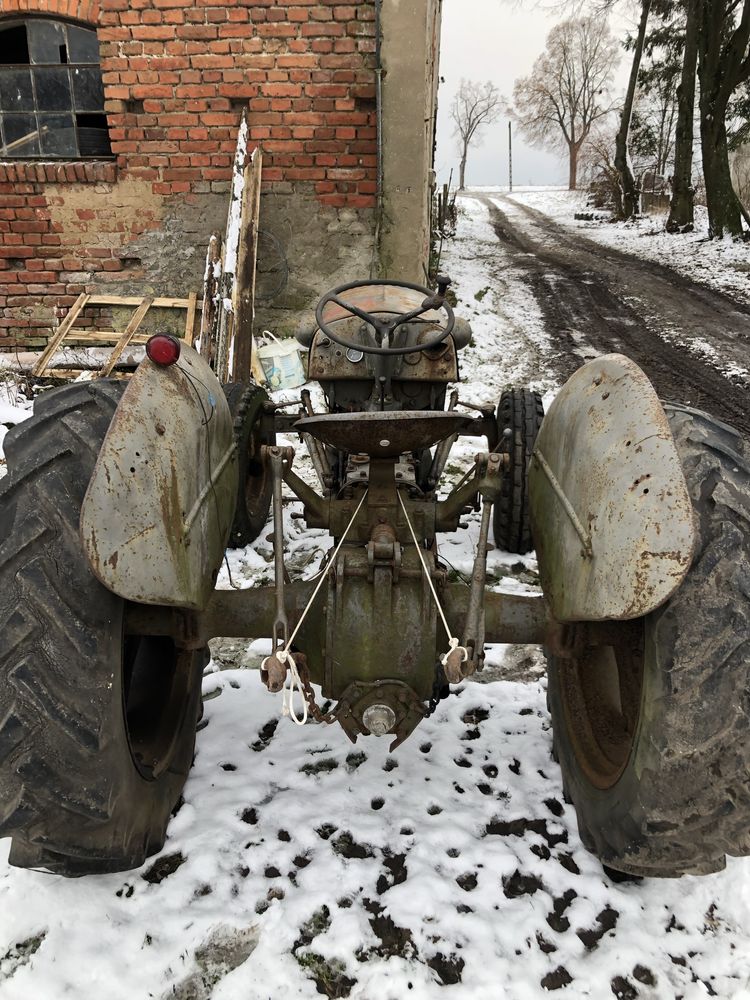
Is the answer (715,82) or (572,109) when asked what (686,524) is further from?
(572,109)

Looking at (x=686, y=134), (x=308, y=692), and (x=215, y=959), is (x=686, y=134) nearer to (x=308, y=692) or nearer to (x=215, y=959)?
(x=308, y=692)

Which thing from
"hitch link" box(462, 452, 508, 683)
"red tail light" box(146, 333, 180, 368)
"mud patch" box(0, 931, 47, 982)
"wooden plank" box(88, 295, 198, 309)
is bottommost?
"mud patch" box(0, 931, 47, 982)

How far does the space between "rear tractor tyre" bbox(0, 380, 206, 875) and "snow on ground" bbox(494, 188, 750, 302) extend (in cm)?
1142

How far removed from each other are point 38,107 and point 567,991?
7785 mm

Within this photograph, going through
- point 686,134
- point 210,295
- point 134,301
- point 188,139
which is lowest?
point 134,301

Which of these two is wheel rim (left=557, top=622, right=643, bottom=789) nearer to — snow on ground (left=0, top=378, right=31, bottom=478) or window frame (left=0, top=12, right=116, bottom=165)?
snow on ground (left=0, top=378, right=31, bottom=478)

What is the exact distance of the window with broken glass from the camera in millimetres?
6125

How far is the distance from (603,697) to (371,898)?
3.35ft

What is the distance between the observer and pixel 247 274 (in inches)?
229

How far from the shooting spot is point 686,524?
Answer: 4.85ft

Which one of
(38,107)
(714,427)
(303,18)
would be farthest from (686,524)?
(38,107)

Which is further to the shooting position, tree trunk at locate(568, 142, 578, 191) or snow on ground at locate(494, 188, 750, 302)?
tree trunk at locate(568, 142, 578, 191)

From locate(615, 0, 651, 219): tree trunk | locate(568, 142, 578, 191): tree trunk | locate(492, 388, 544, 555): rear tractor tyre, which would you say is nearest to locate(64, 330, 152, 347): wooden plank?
locate(492, 388, 544, 555): rear tractor tyre

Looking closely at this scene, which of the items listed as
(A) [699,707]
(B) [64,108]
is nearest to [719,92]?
(B) [64,108]
